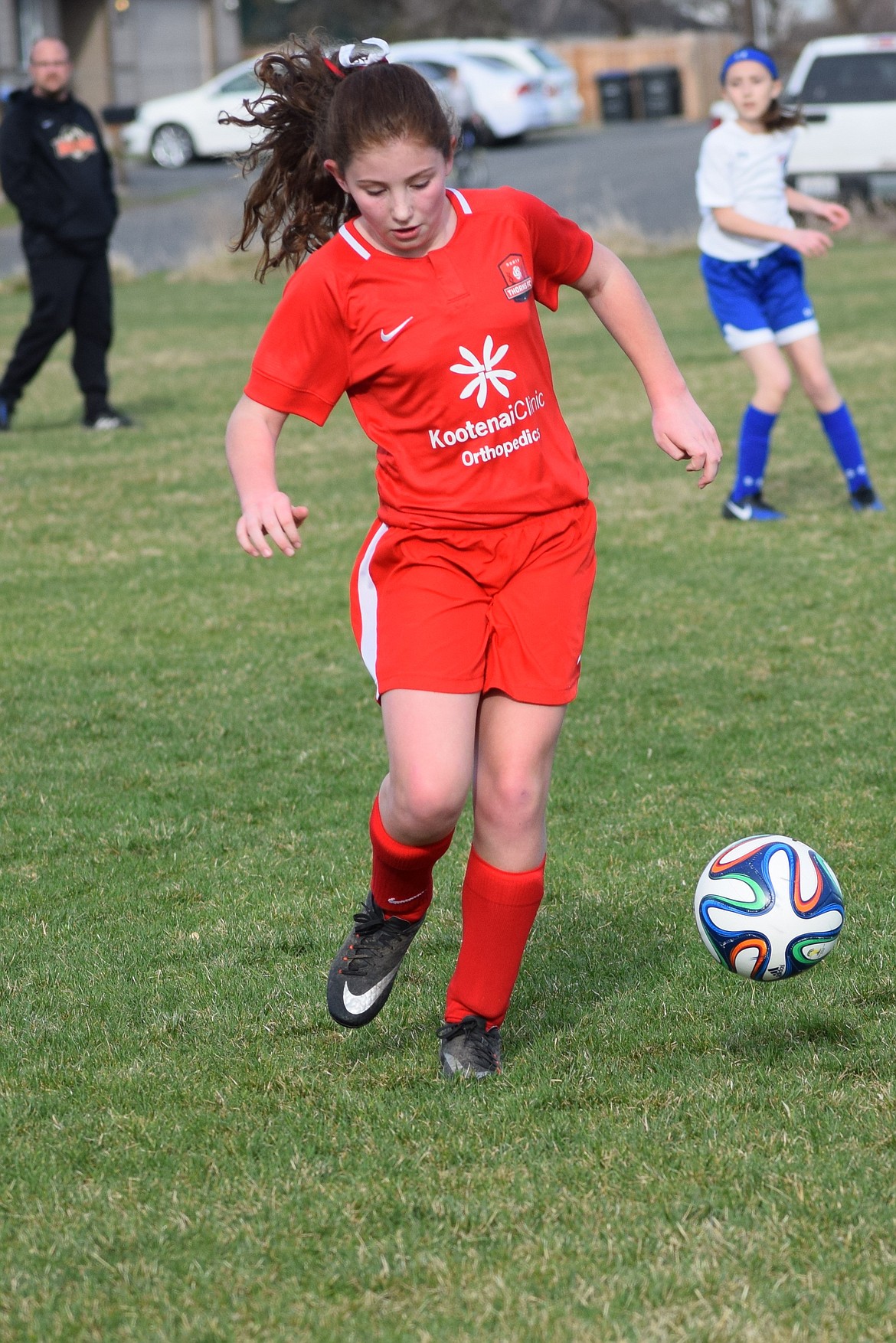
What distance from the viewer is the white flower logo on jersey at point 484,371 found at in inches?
137

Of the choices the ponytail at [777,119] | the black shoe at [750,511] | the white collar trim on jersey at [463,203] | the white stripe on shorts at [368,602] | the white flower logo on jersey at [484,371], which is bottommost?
the black shoe at [750,511]

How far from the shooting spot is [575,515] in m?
3.63

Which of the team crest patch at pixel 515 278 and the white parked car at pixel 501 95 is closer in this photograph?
the team crest patch at pixel 515 278

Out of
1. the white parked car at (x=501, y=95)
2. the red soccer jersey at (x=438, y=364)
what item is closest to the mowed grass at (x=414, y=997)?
the red soccer jersey at (x=438, y=364)

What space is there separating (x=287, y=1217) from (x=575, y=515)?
4.91 feet

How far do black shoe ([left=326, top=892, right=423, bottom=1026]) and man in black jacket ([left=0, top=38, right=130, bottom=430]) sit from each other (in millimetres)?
8853

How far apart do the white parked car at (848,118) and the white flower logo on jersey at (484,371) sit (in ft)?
61.3

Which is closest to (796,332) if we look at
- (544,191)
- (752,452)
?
(752,452)

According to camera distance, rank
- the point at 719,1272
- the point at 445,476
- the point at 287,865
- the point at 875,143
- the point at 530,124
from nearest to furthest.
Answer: the point at 719,1272 < the point at 445,476 < the point at 287,865 < the point at 875,143 < the point at 530,124

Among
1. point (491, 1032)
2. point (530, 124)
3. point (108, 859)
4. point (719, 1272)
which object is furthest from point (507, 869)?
point (530, 124)

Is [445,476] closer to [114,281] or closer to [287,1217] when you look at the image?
[287,1217]

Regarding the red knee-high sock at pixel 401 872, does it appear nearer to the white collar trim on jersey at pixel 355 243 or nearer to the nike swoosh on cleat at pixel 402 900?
the nike swoosh on cleat at pixel 402 900

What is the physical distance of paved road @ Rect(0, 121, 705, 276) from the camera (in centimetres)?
2450

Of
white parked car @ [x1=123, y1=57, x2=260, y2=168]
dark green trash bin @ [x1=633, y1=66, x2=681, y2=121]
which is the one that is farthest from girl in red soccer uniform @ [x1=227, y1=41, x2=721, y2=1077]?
dark green trash bin @ [x1=633, y1=66, x2=681, y2=121]
